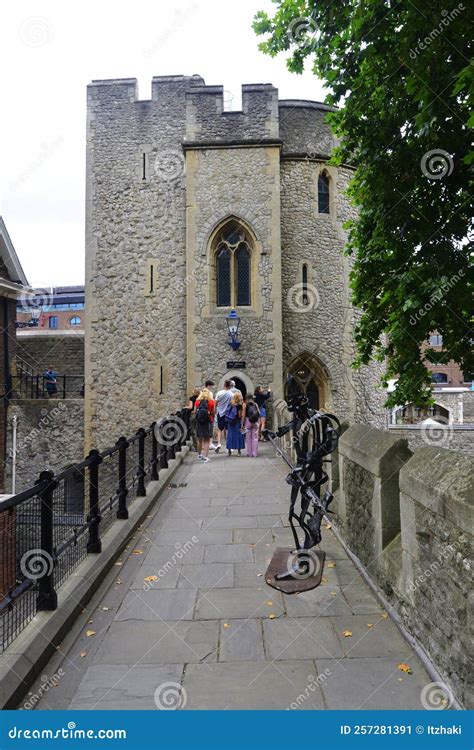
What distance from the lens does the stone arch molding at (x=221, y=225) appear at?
15914mm

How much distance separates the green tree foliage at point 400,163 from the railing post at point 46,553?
17.3 ft

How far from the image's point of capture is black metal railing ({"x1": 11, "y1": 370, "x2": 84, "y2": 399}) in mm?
19281

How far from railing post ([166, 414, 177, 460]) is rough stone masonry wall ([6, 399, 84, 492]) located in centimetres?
762

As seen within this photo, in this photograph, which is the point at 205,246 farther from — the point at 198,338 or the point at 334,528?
the point at 334,528

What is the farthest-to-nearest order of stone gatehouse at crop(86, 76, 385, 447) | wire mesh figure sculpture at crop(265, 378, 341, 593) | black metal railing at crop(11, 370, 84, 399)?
black metal railing at crop(11, 370, 84, 399)
stone gatehouse at crop(86, 76, 385, 447)
wire mesh figure sculpture at crop(265, 378, 341, 593)

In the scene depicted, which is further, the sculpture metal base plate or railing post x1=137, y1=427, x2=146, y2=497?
railing post x1=137, y1=427, x2=146, y2=497

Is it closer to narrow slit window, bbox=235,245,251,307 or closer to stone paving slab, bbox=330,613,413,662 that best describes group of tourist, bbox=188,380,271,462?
narrow slit window, bbox=235,245,251,307

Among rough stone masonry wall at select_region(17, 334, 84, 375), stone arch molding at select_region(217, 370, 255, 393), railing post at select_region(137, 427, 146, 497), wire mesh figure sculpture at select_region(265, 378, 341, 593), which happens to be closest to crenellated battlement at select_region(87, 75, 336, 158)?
stone arch molding at select_region(217, 370, 255, 393)

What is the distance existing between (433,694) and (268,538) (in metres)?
2.94

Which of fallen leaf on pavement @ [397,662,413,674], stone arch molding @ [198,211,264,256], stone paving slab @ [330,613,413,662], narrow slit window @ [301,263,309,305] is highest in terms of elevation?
stone arch molding @ [198,211,264,256]

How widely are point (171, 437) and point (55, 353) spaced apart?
1238cm

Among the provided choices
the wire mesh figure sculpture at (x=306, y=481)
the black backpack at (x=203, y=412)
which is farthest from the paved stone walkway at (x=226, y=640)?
the black backpack at (x=203, y=412)

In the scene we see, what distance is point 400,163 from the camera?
25.2ft

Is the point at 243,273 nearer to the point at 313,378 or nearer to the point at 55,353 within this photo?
the point at 313,378
